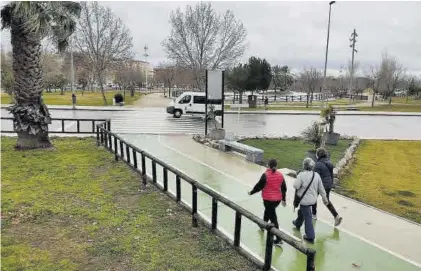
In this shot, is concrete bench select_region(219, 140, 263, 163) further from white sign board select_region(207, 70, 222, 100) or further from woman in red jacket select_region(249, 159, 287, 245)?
woman in red jacket select_region(249, 159, 287, 245)

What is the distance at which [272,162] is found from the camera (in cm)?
619

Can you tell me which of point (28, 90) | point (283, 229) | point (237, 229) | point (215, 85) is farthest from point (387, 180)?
point (28, 90)

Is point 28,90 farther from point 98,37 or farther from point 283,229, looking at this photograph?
point 98,37

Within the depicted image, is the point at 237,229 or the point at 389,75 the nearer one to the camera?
the point at 237,229

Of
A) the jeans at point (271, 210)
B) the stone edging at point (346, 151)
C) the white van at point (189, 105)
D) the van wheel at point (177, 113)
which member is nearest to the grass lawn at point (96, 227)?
the jeans at point (271, 210)

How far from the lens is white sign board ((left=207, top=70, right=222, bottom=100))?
16734mm

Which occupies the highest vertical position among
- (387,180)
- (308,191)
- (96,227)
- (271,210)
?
(308,191)

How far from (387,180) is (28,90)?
1226 cm

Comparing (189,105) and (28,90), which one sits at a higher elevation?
(28,90)

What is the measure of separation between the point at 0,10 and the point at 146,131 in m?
9.32

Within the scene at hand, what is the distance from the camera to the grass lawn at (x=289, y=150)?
1277cm

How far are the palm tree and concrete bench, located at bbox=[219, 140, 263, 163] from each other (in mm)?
6653

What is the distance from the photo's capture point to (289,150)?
49.0 feet

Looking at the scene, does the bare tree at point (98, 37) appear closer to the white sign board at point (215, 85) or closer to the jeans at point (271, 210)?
the white sign board at point (215, 85)
